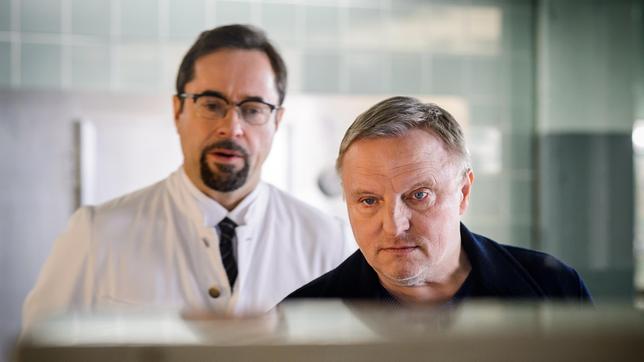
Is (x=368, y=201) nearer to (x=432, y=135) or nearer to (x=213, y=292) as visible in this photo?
(x=432, y=135)

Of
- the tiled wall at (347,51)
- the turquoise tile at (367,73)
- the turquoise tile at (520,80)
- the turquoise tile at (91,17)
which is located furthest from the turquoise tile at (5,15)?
the turquoise tile at (520,80)

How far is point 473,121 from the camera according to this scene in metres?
1.48

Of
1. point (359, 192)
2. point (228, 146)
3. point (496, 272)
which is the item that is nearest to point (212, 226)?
point (228, 146)

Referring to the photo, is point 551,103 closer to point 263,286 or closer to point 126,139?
point 263,286

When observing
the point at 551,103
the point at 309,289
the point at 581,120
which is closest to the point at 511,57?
the point at 551,103

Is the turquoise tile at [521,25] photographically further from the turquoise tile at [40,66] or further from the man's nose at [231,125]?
the turquoise tile at [40,66]

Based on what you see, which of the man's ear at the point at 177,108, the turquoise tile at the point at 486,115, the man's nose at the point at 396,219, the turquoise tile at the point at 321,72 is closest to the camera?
the man's nose at the point at 396,219

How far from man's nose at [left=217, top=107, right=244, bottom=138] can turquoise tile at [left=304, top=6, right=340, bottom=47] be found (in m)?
0.29

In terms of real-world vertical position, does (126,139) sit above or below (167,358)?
above

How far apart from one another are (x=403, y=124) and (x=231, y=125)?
323mm

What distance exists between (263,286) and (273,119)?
321mm

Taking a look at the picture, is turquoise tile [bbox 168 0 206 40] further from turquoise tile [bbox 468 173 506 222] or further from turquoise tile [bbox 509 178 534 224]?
turquoise tile [bbox 509 178 534 224]

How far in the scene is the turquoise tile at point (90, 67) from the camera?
1.31 m

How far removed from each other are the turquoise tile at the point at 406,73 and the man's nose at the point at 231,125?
0.38 m
